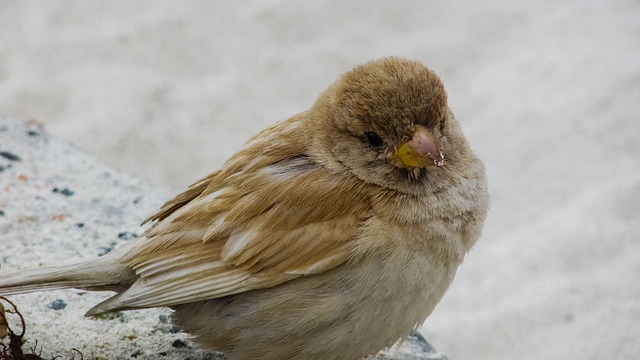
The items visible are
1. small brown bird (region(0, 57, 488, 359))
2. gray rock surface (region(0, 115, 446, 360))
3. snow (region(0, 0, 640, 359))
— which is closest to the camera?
small brown bird (region(0, 57, 488, 359))

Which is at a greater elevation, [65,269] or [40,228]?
[40,228]

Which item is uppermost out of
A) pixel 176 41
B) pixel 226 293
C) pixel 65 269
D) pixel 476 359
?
pixel 176 41

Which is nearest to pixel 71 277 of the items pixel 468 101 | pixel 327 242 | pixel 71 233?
pixel 327 242

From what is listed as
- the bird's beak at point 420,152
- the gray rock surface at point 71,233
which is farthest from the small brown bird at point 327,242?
the gray rock surface at point 71,233

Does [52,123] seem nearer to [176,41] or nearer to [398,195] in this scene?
[176,41]

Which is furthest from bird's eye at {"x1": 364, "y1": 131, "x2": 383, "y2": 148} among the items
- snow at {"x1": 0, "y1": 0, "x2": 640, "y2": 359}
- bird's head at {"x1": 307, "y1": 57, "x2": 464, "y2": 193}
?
snow at {"x1": 0, "y1": 0, "x2": 640, "y2": 359}

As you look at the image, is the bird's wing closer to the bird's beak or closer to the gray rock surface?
the bird's beak

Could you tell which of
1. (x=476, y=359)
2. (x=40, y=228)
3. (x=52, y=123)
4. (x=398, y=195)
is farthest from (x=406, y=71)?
(x=52, y=123)
